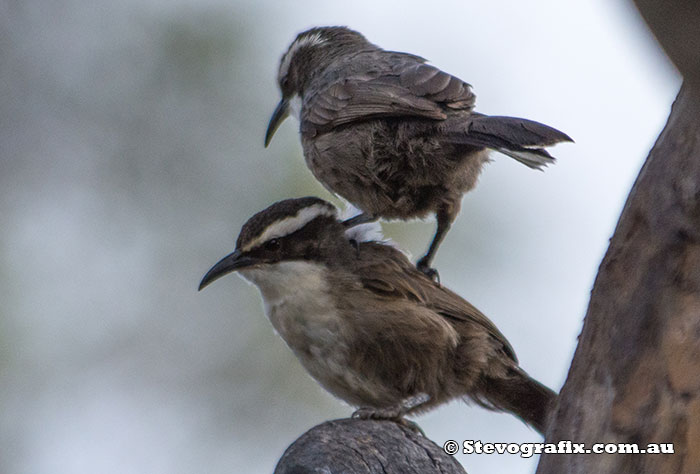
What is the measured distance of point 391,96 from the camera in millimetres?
6023

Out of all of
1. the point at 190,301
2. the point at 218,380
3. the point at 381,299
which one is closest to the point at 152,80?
the point at 190,301

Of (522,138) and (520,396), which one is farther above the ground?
(522,138)

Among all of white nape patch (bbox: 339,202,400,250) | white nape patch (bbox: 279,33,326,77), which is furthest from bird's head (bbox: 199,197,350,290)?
white nape patch (bbox: 279,33,326,77)

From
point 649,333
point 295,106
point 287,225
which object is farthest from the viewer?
point 295,106

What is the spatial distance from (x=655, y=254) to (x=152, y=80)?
7.11m

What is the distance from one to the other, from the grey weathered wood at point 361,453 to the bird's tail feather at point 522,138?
149cm

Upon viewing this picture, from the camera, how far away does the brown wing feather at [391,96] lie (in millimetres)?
5816

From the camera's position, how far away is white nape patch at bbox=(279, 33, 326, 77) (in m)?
7.92

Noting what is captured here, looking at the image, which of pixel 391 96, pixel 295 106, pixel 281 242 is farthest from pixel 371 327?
pixel 295 106

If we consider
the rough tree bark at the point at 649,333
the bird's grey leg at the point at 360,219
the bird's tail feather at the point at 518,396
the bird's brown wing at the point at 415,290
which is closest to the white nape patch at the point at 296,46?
the bird's grey leg at the point at 360,219

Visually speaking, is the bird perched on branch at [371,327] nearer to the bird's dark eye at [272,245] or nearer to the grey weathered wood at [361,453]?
the bird's dark eye at [272,245]

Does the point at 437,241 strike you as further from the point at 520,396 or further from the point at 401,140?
the point at 520,396

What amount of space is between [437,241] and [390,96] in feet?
2.97

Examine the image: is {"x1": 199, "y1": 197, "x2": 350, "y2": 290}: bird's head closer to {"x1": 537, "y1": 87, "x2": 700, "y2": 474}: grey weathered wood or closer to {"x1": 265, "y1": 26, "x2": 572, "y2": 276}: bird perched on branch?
{"x1": 265, "y1": 26, "x2": 572, "y2": 276}: bird perched on branch
